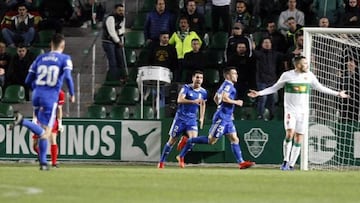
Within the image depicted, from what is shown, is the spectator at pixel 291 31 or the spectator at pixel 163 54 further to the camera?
the spectator at pixel 163 54

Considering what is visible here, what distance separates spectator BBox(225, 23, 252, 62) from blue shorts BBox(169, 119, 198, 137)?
3.26 metres

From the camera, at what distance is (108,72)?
91.9ft

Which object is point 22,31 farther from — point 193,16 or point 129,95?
point 193,16

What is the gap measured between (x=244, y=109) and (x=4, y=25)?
6.90 m

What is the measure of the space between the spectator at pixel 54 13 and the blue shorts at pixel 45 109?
39.4 ft

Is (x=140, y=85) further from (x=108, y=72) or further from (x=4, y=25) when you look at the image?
(x=4, y=25)

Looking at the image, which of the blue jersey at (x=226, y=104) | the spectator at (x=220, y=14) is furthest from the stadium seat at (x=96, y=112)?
the blue jersey at (x=226, y=104)

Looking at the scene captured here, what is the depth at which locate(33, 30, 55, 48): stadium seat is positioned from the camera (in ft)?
96.1

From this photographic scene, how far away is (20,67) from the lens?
27.8m

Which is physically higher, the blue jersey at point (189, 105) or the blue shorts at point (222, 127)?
the blue jersey at point (189, 105)

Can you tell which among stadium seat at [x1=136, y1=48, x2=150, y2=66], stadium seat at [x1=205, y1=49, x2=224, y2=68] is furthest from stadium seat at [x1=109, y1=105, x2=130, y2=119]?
stadium seat at [x1=205, y1=49, x2=224, y2=68]

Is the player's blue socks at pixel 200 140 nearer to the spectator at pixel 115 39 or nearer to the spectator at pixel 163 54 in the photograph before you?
the spectator at pixel 163 54

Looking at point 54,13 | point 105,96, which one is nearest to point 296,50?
point 105,96

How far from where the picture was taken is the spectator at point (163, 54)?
26906 mm
